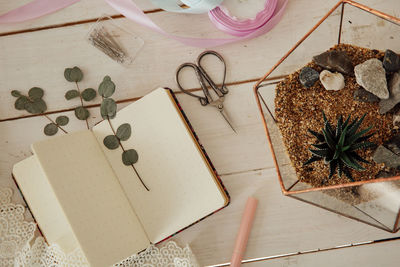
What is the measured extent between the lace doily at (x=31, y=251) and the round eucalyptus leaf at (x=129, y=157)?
7.9 inches

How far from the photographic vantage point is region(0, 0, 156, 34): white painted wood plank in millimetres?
905

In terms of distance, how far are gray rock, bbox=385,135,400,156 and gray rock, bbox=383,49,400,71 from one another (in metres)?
0.13

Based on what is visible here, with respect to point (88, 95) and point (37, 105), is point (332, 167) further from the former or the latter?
point (37, 105)

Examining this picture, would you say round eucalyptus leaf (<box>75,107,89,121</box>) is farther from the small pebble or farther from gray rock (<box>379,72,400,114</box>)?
gray rock (<box>379,72,400,114</box>)

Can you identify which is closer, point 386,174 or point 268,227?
point 386,174

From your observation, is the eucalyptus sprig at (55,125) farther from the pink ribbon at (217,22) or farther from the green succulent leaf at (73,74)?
the pink ribbon at (217,22)

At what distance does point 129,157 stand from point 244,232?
1.01 ft

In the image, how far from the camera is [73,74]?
2.88ft

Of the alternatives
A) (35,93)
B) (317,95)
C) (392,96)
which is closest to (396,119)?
(392,96)

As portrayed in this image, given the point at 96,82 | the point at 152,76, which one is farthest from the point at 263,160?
Result: the point at 96,82

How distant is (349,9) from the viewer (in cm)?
78

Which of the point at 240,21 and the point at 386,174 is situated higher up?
the point at 240,21

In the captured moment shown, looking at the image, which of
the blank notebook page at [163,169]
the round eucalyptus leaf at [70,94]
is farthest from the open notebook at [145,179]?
the round eucalyptus leaf at [70,94]

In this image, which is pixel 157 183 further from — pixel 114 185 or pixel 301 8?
pixel 301 8
